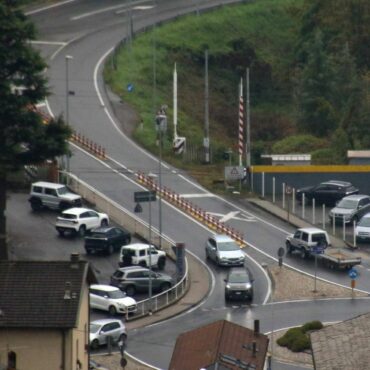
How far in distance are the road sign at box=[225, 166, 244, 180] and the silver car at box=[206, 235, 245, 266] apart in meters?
14.0

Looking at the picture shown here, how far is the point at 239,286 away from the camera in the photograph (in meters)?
69.3

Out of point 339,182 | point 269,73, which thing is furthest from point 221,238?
point 269,73

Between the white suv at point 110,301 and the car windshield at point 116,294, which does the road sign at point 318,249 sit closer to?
the white suv at point 110,301

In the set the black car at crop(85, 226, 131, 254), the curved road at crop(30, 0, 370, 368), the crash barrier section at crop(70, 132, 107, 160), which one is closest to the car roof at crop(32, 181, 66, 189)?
the curved road at crop(30, 0, 370, 368)

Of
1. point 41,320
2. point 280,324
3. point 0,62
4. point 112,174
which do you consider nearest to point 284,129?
point 112,174

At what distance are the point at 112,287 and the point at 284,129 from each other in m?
51.6

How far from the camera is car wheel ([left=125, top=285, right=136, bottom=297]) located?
70188 millimetres

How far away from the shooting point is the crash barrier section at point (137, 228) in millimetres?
68625

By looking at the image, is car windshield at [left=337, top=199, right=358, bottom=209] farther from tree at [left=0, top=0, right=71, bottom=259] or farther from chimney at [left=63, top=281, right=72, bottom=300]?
chimney at [left=63, top=281, right=72, bottom=300]

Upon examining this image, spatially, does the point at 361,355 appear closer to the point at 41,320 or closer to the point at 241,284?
the point at 41,320

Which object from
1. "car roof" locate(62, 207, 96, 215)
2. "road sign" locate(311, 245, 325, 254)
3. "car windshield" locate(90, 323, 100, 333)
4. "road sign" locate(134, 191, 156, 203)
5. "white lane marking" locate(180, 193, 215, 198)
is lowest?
"car windshield" locate(90, 323, 100, 333)

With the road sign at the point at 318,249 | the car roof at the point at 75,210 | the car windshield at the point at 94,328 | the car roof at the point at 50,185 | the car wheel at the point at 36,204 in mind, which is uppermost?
the car roof at the point at 50,185

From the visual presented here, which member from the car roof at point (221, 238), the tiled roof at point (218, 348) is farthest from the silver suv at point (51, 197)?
the tiled roof at point (218, 348)

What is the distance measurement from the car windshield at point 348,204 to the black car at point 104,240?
43.5 ft
